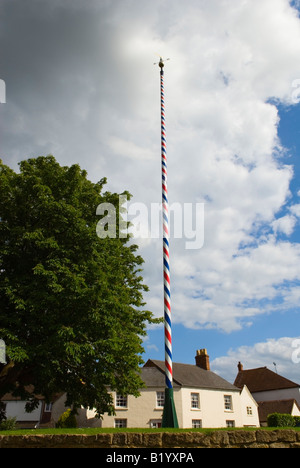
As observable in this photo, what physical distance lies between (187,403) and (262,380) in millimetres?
32715

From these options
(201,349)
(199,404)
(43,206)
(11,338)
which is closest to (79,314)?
(11,338)

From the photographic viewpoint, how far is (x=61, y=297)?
51.8 ft

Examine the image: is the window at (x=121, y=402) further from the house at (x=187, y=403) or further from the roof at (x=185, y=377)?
the roof at (x=185, y=377)

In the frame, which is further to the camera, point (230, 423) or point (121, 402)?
point (230, 423)

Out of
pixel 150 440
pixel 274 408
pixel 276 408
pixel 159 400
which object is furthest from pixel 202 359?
pixel 150 440

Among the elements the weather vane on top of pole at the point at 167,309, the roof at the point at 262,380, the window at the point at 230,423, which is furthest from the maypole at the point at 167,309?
the roof at the point at 262,380

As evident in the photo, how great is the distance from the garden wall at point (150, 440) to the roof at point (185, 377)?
3598 cm

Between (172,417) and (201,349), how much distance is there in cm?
4471

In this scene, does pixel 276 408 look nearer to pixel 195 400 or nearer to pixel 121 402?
pixel 195 400

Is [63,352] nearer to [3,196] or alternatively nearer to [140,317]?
[140,317]

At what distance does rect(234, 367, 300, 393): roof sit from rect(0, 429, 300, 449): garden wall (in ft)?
209

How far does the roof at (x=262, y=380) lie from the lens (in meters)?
64.6

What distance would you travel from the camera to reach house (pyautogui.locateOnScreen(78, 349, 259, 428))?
40.1 metres

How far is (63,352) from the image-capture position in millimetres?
15914
